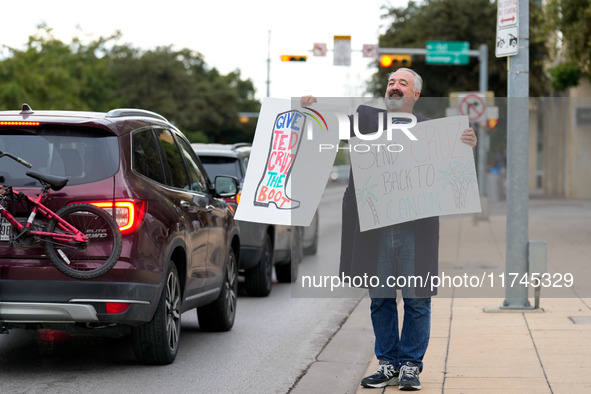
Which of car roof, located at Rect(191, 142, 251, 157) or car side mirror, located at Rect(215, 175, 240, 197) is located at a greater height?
car roof, located at Rect(191, 142, 251, 157)

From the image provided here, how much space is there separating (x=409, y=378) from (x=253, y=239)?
5.69 metres

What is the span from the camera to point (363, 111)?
269 inches

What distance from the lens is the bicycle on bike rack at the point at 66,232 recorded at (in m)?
6.82

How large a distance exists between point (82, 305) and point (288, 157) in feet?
5.49

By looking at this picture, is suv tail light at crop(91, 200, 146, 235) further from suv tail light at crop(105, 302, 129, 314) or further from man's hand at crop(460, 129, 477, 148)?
man's hand at crop(460, 129, 477, 148)

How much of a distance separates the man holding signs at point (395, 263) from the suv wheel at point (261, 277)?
536 centimetres

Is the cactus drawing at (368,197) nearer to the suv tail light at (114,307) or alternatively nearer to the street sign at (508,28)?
the suv tail light at (114,307)

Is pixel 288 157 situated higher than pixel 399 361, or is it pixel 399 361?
pixel 288 157

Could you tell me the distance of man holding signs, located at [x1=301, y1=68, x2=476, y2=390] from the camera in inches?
255

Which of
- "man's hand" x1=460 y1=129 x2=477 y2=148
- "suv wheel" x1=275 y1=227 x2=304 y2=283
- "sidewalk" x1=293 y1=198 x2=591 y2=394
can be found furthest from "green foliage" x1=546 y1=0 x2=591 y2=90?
"man's hand" x1=460 y1=129 x2=477 y2=148

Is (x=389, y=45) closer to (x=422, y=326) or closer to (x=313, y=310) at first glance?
(x=313, y=310)

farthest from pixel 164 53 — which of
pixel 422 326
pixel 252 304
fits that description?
pixel 422 326

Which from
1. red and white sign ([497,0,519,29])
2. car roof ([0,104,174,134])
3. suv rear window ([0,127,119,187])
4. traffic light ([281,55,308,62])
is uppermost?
traffic light ([281,55,308,62])

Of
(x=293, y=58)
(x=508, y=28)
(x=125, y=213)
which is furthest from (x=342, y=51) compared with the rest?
(x=125, y=213)
